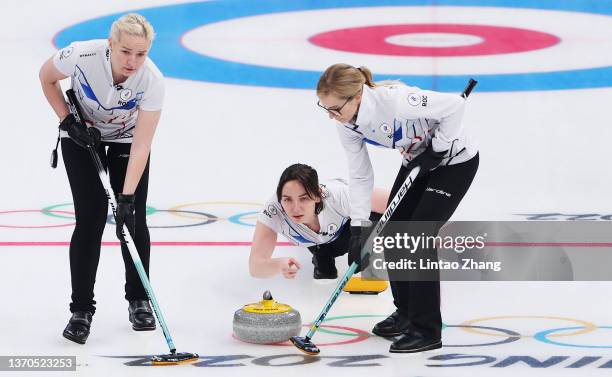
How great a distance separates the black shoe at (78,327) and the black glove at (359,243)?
3.40 feet

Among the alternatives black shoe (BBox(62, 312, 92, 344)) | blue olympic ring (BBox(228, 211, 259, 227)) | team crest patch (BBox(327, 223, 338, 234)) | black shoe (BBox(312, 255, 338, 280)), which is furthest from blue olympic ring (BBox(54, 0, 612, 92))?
black shoe (BBox(62, 312, 92, 344))

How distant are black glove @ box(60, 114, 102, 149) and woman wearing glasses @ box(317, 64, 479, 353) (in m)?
0.90

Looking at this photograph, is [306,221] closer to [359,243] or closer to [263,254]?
[263,254]

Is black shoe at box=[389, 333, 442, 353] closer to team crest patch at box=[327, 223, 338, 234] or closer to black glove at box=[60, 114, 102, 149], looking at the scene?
team crest patch at box=[327, 223, 338, 234]

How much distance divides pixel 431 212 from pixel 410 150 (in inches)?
10.3

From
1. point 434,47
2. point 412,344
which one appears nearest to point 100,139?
point 412,344

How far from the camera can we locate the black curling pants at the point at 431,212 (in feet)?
14.0

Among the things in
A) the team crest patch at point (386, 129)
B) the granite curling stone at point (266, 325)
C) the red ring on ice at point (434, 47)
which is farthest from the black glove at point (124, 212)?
the red ring on ice at point (434, 47)

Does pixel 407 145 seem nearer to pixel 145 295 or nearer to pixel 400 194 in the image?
pixel 400 194

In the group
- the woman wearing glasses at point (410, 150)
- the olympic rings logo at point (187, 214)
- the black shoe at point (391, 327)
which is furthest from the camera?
the olympic rings logo at point (187, 214)

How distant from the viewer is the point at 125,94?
4.38 metres

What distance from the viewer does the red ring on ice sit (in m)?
10.6

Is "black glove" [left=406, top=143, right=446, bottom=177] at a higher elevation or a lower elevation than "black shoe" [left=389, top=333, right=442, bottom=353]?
higher

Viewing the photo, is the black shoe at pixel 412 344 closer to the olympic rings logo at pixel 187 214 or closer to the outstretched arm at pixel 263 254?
the outstretched arm at pixel 263 254
